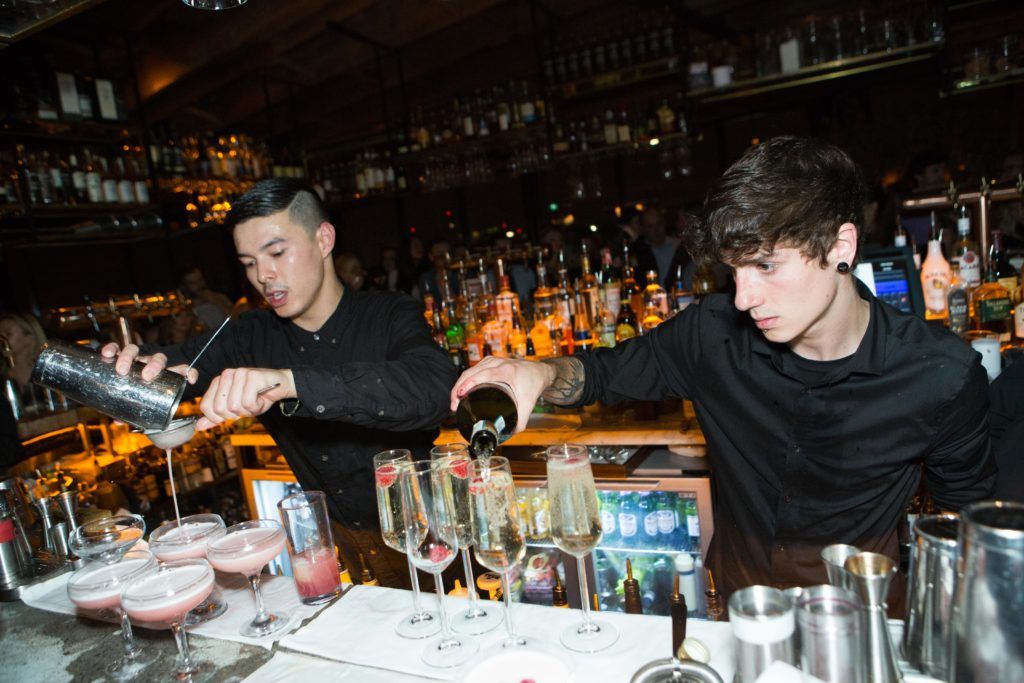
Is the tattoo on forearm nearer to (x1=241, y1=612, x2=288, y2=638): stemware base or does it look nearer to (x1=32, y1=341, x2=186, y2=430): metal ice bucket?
(x1=241, y1=612, x2=288, y2=638): stemware base

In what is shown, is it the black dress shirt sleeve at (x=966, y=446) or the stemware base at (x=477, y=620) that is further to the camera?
the black dress shirt sleeve at (x=966, y=446)

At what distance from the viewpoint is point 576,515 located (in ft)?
3.71

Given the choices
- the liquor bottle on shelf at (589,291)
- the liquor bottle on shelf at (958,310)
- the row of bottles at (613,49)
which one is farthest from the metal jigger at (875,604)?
the row of bottles at (613,49)

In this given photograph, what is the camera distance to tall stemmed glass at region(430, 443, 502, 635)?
1.17 meters

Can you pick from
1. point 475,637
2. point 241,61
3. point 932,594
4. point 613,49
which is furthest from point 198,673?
point 241,61

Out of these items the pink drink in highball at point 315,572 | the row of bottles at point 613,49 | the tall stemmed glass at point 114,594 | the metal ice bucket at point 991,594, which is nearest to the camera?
the metal ice bucket at point 991,594

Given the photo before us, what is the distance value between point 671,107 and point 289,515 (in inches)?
180

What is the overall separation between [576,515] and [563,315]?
2201 millimetres

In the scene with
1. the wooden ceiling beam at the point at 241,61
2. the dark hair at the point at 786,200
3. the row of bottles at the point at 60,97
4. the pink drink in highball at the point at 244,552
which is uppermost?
the wooden ceiling beam at the point at 241,61

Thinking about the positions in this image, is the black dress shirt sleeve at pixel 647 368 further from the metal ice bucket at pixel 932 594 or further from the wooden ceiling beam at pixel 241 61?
the wooden ceiling beam at pixel 241 61

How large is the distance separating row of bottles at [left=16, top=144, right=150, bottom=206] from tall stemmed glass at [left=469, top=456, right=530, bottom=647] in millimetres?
4329

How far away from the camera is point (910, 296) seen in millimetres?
2482

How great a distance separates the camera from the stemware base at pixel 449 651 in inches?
44.3

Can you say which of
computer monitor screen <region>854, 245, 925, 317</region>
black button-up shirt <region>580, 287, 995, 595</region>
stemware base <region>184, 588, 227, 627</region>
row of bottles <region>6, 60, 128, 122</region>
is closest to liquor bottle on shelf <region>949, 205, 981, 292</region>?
computer monitor screen <region>854, 245, 925, 317</region>
